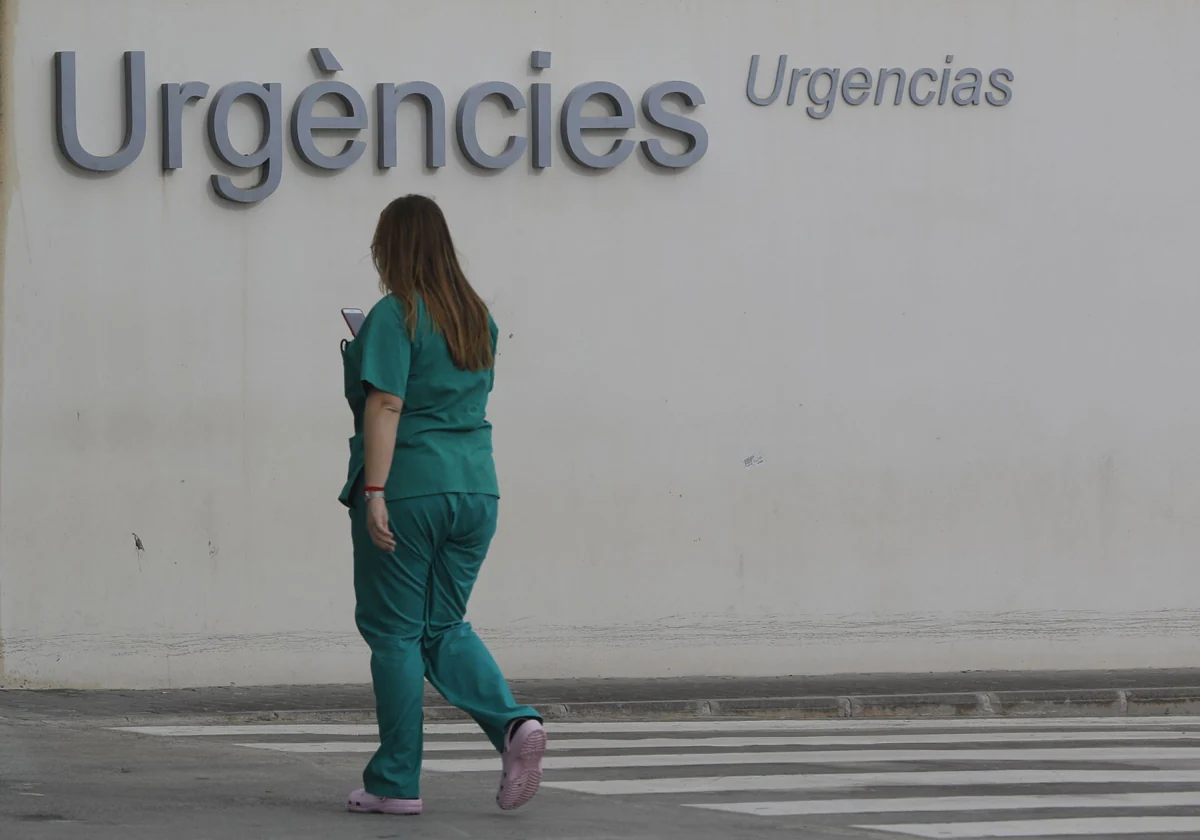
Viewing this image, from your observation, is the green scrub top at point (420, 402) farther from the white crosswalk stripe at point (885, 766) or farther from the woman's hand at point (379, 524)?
the white crosswalk stripe at point (885, 766)

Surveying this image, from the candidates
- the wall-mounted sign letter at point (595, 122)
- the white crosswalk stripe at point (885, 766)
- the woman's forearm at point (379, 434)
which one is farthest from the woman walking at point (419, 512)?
the wall-mounted sign letter at point (595, 122)

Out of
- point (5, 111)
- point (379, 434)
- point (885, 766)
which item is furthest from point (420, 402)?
point (5, 111)

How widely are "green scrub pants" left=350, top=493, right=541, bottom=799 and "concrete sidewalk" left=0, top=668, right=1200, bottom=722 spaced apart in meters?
3.75

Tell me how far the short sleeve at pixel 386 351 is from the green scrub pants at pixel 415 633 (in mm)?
388

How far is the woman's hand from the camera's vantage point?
20.0 ft

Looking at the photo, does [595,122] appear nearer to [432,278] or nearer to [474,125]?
[474,125]

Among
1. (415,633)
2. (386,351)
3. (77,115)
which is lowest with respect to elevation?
(415,633)

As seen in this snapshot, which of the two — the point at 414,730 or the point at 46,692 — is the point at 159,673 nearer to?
the point at 46,692

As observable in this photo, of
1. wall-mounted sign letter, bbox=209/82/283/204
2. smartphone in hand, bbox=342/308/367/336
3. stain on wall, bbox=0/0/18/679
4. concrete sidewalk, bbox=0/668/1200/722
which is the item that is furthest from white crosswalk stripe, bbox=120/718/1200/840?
wall-mounted sign letter, bbox=209/82/283/204

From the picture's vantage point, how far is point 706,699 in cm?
1047

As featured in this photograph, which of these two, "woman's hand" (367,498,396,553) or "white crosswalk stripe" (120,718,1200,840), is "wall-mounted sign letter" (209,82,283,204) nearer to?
"white crosswalk stripe" (120,718,1200,840)

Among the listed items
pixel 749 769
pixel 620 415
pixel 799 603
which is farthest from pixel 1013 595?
pixel 749 769

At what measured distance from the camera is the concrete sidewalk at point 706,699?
32.7 feet

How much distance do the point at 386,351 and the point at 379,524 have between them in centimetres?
57
